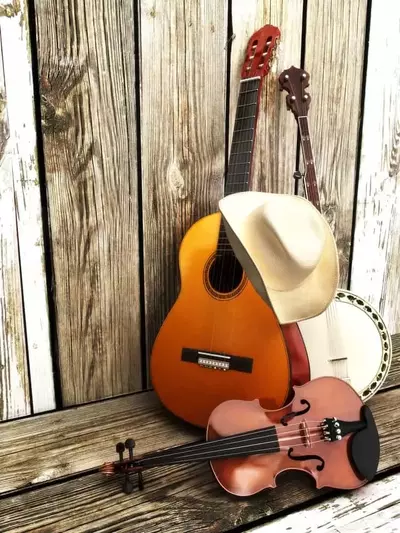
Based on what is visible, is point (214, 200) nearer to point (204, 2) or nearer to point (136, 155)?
point (136, 155)

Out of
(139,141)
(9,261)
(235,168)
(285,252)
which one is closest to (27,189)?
(9,261)

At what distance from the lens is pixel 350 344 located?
1.12 m

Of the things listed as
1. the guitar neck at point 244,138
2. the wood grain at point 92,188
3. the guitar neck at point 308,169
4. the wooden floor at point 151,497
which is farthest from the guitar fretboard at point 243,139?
the wooden floor at point 151,497

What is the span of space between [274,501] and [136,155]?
741 millimetres

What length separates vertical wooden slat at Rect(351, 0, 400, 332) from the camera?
1268 mm

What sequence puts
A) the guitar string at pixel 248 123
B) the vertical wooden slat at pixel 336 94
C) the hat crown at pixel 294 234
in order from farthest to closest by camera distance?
the vertical wooden slat at pixel 336 94, the guitar string at pixel 248 123, the hat crown at pixel 294 234

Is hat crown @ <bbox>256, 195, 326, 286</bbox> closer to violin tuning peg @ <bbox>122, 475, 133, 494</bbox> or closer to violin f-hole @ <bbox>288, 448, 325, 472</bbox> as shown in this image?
violin f-hole @ <bbox>288, 448, 325, 472</bbox>

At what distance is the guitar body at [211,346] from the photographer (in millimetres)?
958

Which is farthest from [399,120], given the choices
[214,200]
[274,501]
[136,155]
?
[274,501]

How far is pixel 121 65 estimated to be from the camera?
1.04m

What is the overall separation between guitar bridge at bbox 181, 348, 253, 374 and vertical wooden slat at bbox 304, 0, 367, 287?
544 mm

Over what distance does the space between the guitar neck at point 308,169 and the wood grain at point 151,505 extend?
0.57m

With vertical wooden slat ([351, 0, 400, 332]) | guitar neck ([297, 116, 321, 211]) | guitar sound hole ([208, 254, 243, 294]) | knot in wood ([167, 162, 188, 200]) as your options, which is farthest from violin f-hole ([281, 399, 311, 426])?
vertical wooden slat ([351, 0, 400, 332])

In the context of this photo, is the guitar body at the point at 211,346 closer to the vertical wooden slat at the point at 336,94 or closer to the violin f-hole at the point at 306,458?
the violin f-hole at the point at 306,458
